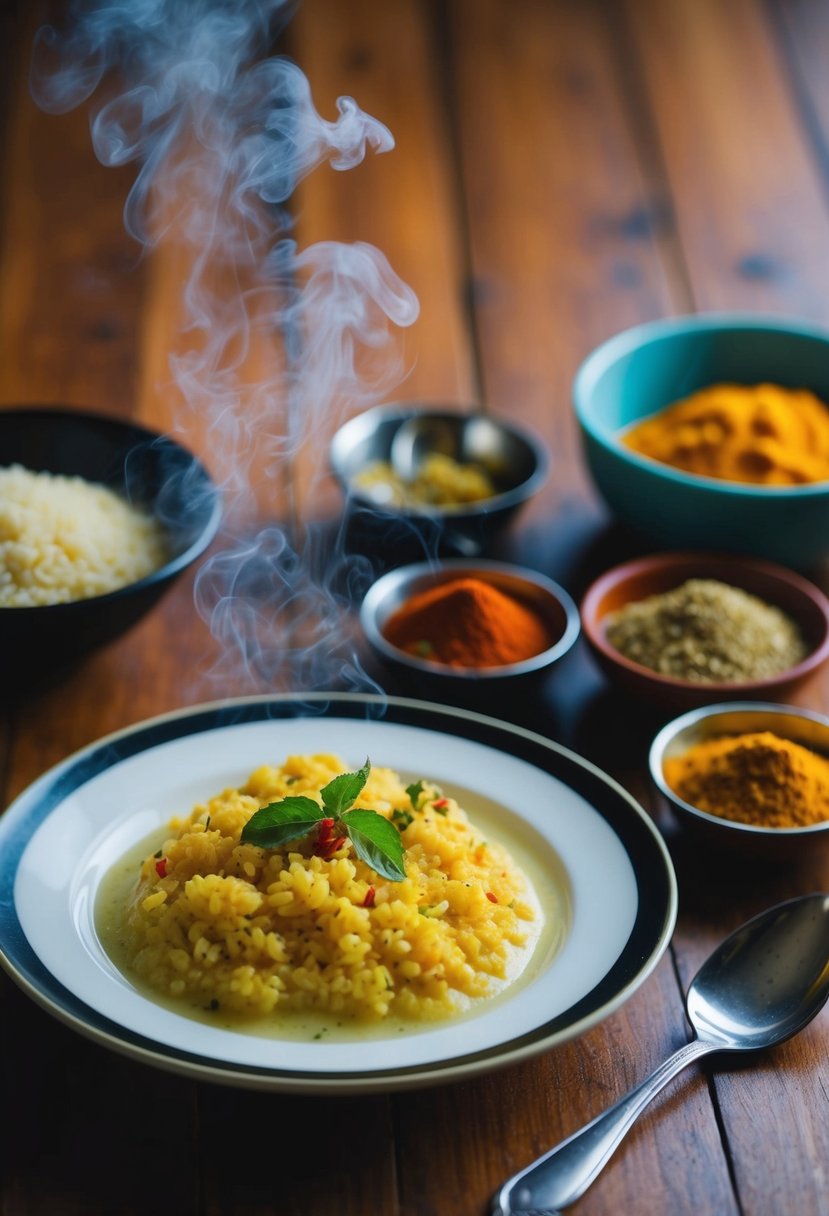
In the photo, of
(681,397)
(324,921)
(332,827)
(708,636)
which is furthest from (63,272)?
(324,921)

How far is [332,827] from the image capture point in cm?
148

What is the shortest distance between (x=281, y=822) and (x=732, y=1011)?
56 cm

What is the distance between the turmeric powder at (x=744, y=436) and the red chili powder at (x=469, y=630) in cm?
51

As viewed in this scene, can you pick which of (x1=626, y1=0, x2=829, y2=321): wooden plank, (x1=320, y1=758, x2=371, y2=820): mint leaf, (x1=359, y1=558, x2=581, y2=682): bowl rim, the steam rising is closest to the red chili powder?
(x1=359, y1=558, x2=581, y2=682): bowl rim

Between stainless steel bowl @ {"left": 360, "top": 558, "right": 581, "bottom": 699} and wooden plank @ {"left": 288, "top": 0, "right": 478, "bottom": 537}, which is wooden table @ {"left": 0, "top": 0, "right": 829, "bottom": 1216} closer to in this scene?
wooden plank @ {"left": 288, "top": 0, "right": 478, "bottom": 537}

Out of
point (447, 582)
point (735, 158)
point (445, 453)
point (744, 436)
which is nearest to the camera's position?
point (447, 582)

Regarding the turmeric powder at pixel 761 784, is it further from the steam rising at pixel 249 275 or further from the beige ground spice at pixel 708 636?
Result: the steam rising at pixel 249 275

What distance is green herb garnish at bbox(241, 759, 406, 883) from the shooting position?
1.44 meters

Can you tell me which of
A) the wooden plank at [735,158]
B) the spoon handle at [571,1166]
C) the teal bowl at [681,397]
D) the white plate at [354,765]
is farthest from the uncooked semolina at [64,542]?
the wooden plank at [735,158]

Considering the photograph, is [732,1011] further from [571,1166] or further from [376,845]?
[376,845]

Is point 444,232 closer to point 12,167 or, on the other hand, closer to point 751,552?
point 12,167

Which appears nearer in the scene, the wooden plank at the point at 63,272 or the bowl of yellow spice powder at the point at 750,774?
the bowl of yellow spice powder at the point at 750,774

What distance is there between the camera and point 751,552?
7.57ft

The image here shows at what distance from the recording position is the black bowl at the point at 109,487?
76.0 inches
